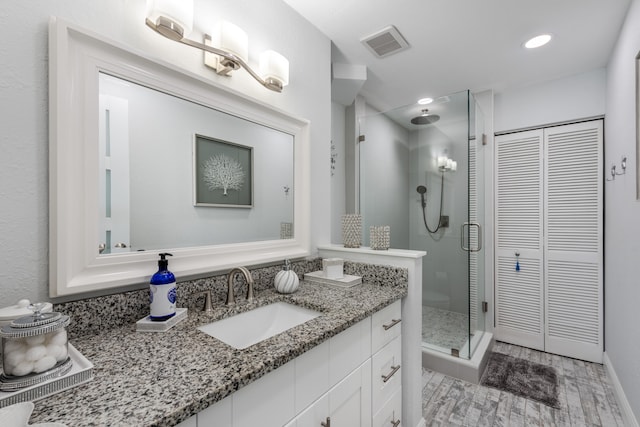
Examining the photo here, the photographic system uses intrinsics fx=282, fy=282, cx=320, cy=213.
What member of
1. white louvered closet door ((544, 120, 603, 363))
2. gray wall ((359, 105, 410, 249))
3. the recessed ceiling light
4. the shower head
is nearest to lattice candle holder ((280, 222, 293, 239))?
gray wall ((359, 105, 410, 249))

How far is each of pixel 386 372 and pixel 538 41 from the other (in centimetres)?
237

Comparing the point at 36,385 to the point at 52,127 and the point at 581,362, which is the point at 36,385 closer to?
the point at 52,127

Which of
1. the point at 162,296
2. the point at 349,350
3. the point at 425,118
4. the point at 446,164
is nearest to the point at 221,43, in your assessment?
the point at 162,296

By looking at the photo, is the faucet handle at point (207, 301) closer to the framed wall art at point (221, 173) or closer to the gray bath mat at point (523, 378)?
the framed wall art at point (221, 173)

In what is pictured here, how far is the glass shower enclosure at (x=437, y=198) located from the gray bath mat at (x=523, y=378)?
0.70 ft

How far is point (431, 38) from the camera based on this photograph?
1.90 metres

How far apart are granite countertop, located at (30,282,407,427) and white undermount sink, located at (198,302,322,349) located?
0.16 feet

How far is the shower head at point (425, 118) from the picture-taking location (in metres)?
2.44

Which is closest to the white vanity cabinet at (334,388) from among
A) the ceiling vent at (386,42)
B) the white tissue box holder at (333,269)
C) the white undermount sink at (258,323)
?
the white undermount sink at (258,323)

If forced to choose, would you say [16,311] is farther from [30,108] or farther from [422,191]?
[422,191]

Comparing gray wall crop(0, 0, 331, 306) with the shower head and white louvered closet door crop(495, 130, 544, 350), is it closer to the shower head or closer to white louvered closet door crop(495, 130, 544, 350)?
the shower head

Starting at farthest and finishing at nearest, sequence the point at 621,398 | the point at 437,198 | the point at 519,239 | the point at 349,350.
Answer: the point at 519,239
the point at 437,198
the point at 621,398
the point at 349,350

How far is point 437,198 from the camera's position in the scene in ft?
8.23

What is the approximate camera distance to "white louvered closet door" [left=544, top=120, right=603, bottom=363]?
237cm
